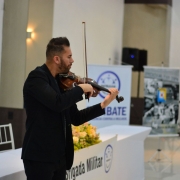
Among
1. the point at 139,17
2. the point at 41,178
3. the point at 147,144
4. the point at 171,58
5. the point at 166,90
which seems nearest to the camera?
the point at 41,178

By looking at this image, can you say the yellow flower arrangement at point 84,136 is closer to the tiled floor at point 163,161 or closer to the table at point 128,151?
the table at point 128,151

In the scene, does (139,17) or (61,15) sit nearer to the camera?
(61,15)

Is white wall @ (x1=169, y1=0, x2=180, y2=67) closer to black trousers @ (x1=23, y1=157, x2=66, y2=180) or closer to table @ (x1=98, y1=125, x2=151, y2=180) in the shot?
table @ (x1=98, y1=125, x2=151, y2=180)

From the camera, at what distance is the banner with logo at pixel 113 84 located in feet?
23.6

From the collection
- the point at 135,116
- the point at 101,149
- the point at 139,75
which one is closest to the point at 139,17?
the point at 139,75

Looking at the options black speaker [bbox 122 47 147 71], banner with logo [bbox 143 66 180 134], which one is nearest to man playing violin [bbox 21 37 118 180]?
banner with logo [bbox 143 66 180 134]

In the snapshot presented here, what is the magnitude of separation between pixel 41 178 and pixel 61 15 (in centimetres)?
532

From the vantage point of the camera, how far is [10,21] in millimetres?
6617

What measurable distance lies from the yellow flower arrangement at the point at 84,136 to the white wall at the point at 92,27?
3557 mm

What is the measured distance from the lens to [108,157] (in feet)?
13.7

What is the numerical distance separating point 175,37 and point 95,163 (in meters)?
8.83

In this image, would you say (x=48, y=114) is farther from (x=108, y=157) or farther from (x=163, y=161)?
(x=163, y=161)

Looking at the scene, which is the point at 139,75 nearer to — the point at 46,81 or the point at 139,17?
the point at 139,17

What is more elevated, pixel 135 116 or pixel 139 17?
pixel 139 17
